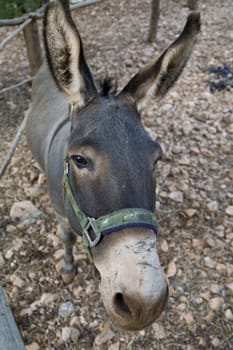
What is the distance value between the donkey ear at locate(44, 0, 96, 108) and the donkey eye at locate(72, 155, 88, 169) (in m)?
0.45

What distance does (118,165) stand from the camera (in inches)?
73.1

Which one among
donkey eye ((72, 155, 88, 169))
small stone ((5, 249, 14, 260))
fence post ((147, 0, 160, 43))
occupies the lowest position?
small stone ((5, 249, 14, 260))

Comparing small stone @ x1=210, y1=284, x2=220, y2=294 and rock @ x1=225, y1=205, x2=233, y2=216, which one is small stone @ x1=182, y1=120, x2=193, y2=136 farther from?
small stone @ x1=210, y1=284, x2=220, y2=294

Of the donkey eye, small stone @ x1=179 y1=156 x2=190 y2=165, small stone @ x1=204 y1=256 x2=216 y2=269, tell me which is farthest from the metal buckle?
small stone @ x1=179 y1=156 x2=190 y2=165

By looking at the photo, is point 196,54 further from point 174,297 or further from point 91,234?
point 91,234

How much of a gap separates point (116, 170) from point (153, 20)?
15.3ft

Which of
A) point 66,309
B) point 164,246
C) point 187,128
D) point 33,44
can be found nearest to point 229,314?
point 164,246

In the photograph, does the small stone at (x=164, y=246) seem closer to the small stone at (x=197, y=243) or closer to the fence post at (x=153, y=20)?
the small stone at (x=197, y=243)

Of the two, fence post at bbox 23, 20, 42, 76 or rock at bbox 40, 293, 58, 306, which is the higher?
fence post at bbox 23, 20, 42, 76

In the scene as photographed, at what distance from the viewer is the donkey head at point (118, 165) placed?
1.66 meters

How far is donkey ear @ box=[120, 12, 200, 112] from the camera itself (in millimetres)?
2205

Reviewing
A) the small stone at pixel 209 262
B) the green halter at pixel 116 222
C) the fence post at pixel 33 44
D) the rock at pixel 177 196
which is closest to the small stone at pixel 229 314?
the small stone at pixel 209 262

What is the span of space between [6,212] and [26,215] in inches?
9.5

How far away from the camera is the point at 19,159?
4.54 m
